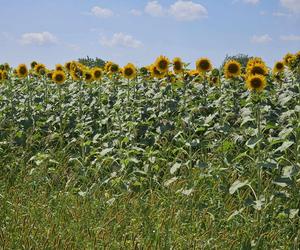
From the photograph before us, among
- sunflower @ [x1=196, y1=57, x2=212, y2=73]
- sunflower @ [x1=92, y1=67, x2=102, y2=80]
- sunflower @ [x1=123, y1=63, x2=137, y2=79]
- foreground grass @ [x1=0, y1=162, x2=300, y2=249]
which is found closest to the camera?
foreground grass @ [x1=0, y1=162, x2=300, y2=249]

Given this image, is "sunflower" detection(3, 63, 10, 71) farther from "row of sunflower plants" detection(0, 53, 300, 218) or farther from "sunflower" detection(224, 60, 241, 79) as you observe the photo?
"sunflower" detection(224, 60, 241, 79)

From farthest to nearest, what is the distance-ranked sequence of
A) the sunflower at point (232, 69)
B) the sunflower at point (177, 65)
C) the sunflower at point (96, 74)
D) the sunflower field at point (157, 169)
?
the sunflower at point (96, 74)
the sunflower at point (177, 65)
the sunflower at point (232, 69)
the sunflower field at point (157, 169)

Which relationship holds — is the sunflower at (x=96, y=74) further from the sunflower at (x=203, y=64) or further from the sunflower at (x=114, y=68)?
the sunflower at (x=203, y=64)

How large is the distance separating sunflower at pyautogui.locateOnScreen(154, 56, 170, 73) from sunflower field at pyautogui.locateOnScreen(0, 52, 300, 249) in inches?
0.8

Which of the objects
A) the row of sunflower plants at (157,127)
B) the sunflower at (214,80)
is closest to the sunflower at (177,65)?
the row of sunflower plants at (157,127)

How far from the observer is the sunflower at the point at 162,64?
27.0ft

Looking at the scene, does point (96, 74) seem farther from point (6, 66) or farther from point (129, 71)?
point (6, 66)

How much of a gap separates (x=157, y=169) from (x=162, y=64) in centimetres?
210

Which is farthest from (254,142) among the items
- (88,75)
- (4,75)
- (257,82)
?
(4,75)

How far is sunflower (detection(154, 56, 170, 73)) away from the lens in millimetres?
8227

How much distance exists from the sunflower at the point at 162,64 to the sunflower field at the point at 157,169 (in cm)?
2

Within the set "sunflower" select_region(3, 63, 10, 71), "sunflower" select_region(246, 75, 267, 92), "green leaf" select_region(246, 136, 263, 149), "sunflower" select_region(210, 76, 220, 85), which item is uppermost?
"sunflower" select_region(3, 63, 10, 71)

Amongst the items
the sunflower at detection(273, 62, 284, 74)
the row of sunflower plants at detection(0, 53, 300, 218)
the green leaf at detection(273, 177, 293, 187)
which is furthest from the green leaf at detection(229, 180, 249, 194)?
the sunflower at detection(273, 62, 284, 74)

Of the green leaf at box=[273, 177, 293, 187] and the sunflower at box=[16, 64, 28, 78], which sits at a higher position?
the sunflower at box=[16, 64, 28, 78]
